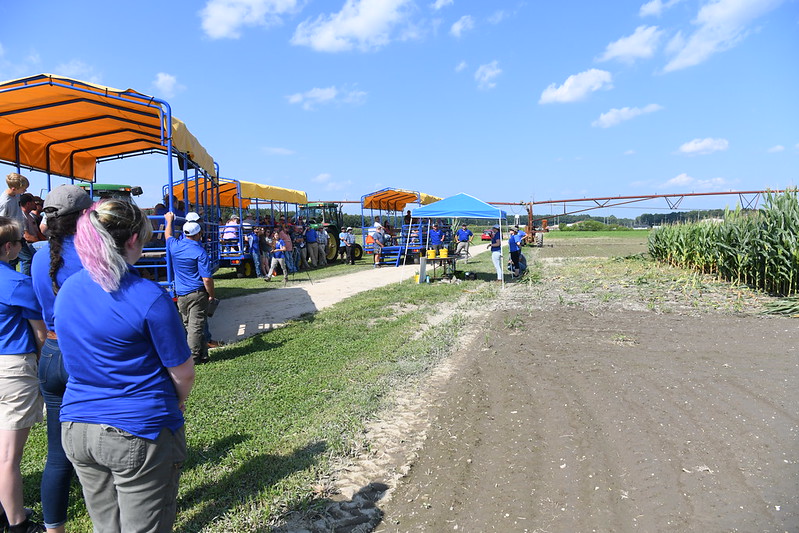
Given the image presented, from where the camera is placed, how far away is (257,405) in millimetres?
4855

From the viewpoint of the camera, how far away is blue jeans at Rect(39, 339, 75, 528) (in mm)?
2668

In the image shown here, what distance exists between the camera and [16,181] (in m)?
5.39

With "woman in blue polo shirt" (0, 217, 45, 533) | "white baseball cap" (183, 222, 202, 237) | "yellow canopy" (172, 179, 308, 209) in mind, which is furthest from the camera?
"yellow canopy" (172, 179, 308, 209)

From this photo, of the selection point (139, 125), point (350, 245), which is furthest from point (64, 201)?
point (350, 245)

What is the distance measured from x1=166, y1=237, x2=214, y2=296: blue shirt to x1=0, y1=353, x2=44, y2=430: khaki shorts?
11.4 ft

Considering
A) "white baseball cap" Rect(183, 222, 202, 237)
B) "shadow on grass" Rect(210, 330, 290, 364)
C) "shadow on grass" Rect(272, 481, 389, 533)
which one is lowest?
"shadow on grass" Rect(272, 481, 389, 533)

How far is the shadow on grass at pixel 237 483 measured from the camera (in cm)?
313

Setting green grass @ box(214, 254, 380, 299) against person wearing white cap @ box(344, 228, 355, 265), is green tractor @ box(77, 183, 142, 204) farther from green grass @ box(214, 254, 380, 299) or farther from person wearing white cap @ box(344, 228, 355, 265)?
person wearing white cap @ box(344, 228, 355, 265)

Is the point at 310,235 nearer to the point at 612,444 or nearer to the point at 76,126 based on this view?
the point at 76,126

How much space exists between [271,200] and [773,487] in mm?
18111

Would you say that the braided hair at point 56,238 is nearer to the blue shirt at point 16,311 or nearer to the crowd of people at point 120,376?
the blue shirt at point 16,311

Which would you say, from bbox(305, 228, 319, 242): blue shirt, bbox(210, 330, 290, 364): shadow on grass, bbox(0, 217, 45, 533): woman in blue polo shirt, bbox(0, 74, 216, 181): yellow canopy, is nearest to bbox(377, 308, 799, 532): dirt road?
bbox(0, 217, 45, 533): woman in blue polo shirt

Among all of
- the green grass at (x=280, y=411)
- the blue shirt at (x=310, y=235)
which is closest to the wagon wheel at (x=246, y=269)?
the blue shirt at (x=310, y=235)

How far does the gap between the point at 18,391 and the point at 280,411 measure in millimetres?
2241
